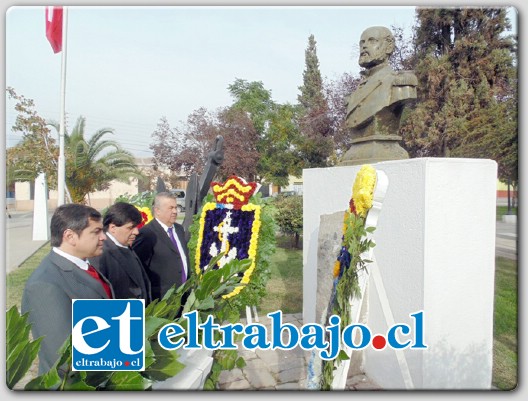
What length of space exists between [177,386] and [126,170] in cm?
1137

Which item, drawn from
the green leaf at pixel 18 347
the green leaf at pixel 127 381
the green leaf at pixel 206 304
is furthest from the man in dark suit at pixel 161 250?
the green leaf at pixel 18 347

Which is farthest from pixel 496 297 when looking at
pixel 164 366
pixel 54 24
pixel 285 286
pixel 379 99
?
pixel 54 24

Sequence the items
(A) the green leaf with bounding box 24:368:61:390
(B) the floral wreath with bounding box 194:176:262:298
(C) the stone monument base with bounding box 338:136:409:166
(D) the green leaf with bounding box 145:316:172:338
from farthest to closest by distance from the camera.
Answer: (B) the floral wreath with bounding box 194:176:262:298 → (C) the stone monument base with bounding box 338:136:409:166 → (D) the green leaf with bounding box 145:316:172:338 → (A) the green leaf with bounding box 24:368:61:390

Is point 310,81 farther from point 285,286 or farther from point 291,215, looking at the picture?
point 285,286

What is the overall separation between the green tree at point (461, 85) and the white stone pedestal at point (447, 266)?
3.90 metres

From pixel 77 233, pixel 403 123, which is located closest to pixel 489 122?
pixel 403 123

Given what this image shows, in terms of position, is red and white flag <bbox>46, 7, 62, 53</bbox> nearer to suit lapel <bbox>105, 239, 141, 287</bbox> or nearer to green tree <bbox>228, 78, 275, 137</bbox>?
suit lapel <bbox>105, 239, 141, 287</bbox>

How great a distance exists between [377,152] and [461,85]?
6149mm

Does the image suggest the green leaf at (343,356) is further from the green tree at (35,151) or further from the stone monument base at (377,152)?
the green tree at (35,151)

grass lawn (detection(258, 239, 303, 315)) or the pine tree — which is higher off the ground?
the pine tree

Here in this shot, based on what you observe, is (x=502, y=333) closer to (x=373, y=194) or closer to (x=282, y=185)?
(x=373, y=194)

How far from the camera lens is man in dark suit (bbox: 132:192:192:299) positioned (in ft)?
10.1

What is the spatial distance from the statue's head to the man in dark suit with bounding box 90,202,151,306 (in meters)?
2.38

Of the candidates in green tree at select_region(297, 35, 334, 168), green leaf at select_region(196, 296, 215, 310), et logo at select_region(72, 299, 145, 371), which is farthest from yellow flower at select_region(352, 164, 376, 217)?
green tree at select_region(297, 35, 334, 168)
